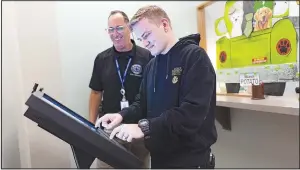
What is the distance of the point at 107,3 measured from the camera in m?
2.39

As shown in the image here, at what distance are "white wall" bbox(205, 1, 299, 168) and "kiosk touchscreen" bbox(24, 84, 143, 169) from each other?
65 cm

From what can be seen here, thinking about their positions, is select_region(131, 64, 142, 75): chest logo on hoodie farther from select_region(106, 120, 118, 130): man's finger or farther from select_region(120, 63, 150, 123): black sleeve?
select_region(106, 120, 118, 130): man's finger

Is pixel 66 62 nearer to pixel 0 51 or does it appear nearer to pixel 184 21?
pixel 0 51

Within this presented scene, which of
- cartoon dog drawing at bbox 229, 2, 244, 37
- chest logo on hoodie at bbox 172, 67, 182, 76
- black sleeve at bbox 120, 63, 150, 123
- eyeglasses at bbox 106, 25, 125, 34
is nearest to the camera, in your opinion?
chest logo on hoodie at bbox 172, 67, 182, 76

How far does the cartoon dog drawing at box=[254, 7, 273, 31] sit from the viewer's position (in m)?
1.50

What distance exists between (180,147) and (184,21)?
1.82 metres

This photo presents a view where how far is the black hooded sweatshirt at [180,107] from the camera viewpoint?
0.86 m

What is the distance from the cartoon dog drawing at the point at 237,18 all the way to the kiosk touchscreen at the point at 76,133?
124cm

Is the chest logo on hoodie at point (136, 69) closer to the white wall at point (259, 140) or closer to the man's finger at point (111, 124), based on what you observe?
the white wall at point (259, 140)

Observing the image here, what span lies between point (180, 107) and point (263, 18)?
993mm

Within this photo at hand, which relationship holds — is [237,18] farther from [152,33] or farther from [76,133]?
[76,133]

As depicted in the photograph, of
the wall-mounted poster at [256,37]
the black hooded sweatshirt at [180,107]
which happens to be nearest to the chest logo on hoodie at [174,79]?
the black hooded sweatshirt at [180,107]

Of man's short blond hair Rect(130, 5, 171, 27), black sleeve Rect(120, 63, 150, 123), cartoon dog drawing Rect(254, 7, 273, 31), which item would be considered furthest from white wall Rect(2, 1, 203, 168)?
cartoon dog drawing Rect(254, 7, 273, 31)

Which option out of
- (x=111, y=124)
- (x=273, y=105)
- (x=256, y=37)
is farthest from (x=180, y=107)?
(x=256, y=37)
